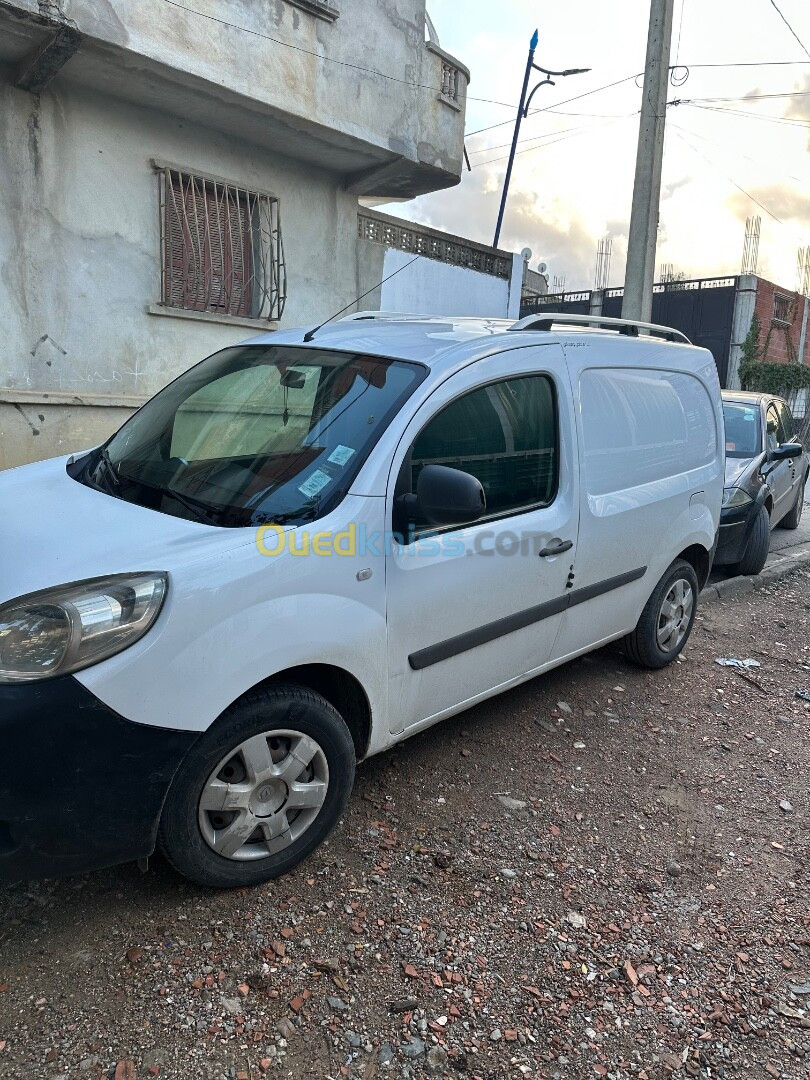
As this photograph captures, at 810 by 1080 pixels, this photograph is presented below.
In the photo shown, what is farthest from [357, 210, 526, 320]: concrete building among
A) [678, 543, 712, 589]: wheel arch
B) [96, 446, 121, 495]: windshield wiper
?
[96, 446, 121, 495]: windshield wiper

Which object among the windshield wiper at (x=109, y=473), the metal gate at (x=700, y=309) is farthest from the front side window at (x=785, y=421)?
the metal gate at (x=700, y=309)

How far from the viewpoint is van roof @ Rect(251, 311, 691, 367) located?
9.68 feet

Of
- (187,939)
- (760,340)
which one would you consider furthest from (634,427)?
(760,340)

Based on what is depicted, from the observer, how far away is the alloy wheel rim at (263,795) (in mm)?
2240

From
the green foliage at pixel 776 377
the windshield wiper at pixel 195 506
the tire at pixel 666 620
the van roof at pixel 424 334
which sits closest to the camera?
the windshield wiper at pixel 195 506

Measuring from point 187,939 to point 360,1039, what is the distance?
599mm

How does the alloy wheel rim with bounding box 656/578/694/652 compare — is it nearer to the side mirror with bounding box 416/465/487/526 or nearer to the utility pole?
the side mirror with bounding box 416/465/487/526

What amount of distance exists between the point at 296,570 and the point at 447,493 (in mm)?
568

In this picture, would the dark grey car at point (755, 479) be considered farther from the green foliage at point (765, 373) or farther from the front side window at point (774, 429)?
the green foliage at point (765, 373)

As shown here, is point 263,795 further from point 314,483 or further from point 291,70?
point 291,70

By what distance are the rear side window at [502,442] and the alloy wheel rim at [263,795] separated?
38.9 inches

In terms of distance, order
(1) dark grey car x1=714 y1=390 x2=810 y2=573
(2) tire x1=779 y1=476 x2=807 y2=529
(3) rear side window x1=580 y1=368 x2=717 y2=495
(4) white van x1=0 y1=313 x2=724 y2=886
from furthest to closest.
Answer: (2) tire x1=779 y1=476 x2=807 y2=529 → (1) dark grey car x1=714 y1=390 x2=810 y2=573 → (3) rear side window x1=580 y1=368 x2=717 y2=495 → (4) white van x1=0 y1=313 x2=724 y2=886

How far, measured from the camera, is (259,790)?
7.59 feet

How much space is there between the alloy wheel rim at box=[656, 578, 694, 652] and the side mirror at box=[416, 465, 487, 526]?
221cm
